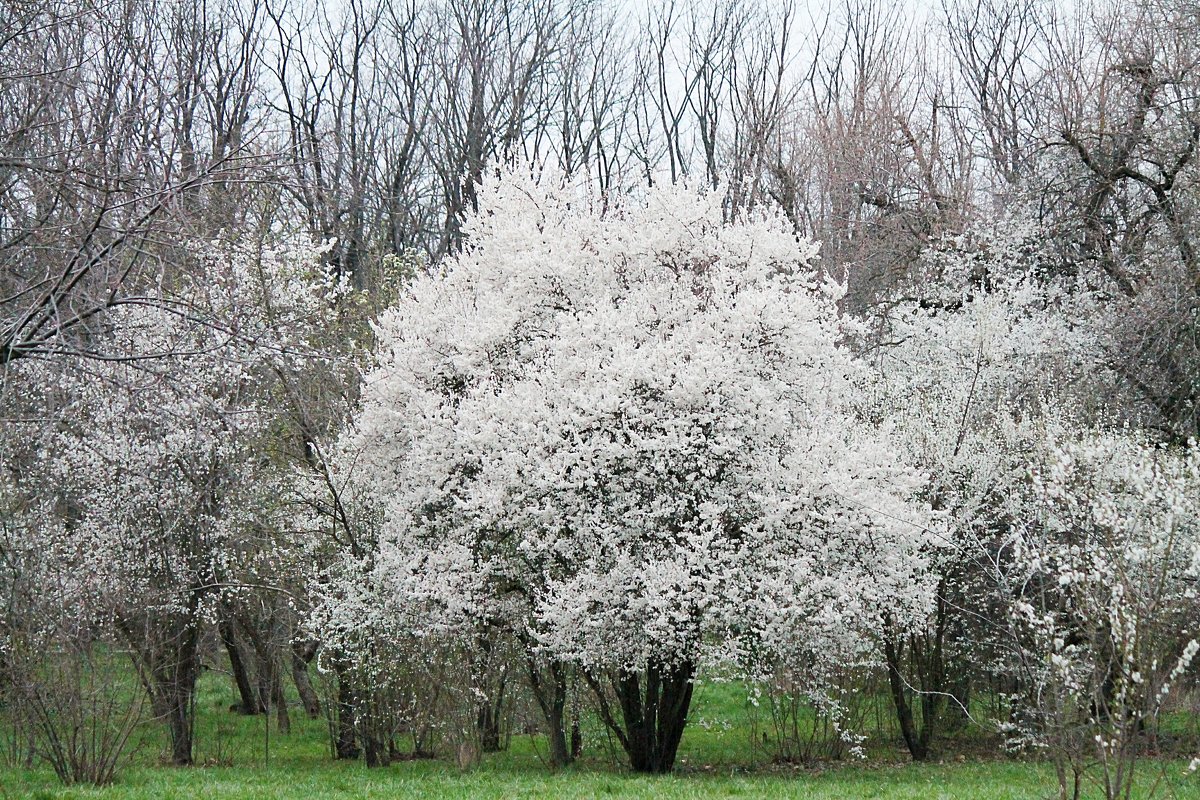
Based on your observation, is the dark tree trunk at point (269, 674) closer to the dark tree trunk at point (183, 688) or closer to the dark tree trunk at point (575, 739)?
the dark tree trunk at point (183, 688)

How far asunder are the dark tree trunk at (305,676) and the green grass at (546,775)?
0.26 m

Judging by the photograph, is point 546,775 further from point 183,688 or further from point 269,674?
point 269,674

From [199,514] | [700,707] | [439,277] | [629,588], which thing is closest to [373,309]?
[439,277]

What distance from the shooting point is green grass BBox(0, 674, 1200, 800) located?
9.04 m

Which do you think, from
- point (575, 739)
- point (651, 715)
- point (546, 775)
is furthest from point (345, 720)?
point (651, 715)

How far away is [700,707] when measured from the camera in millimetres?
16781

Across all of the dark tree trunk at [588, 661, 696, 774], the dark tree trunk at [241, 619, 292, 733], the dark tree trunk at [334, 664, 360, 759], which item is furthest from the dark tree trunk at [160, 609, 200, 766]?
the dark tree trunk at [588, 661, 696, 774]

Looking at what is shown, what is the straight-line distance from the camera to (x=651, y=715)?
12.3 meters

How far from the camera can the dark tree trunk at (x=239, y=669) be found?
1552cm

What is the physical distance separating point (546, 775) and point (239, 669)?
7.55 m

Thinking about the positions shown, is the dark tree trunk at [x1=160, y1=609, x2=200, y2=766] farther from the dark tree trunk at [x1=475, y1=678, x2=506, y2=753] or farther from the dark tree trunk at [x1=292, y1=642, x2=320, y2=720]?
the dark tree trunk at [x1=475, y1=678, x2=506, y2=753]

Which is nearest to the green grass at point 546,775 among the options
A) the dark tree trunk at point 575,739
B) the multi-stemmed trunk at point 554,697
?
the dark tree trunk at point 575,739

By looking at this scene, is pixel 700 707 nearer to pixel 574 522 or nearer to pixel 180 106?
pixel 574 522

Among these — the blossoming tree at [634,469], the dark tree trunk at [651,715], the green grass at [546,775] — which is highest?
the blossoming tree at [634,469]
